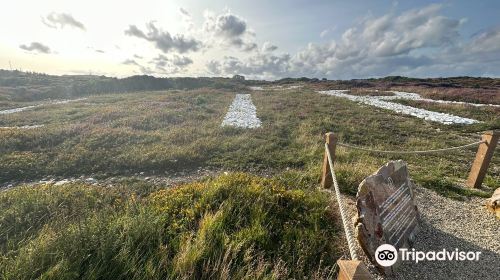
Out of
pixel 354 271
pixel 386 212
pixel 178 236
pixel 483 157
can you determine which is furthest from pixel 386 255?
pixel 483 157

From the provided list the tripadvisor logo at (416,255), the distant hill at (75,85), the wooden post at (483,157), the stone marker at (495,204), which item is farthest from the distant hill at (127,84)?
the tripadvisor logo at (416,255)

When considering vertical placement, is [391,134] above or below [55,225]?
below

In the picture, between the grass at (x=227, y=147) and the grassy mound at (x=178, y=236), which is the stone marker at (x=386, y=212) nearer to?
the grassy mound at (x=178, y=236)

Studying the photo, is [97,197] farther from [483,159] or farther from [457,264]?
[483,159]

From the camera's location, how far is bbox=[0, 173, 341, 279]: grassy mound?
3479 mm

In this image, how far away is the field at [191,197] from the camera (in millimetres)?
3662

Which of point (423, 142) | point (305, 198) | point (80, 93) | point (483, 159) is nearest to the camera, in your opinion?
point (305, 198)

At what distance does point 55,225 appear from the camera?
4.29 metres

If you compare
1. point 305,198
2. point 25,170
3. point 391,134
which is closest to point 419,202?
point 305,198

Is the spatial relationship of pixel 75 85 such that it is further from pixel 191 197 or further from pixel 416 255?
pixel 416 255

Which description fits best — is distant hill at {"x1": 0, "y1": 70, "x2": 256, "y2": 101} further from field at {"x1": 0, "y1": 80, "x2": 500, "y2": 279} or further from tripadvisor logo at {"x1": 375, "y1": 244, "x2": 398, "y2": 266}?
tripadvisor logo at {"x1": 375, "y1": 244, "x2": 398, "y2": 266}

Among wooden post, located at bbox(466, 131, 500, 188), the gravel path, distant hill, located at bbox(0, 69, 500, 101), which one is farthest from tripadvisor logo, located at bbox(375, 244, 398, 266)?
distant hill, located at bbox(0, 69, 500, 101)

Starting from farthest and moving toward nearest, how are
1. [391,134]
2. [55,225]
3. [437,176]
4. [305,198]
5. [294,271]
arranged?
[391,134] < [437,176] < [305,198] < [55,225] < [294,271]

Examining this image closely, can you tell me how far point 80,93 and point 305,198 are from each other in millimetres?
58710
